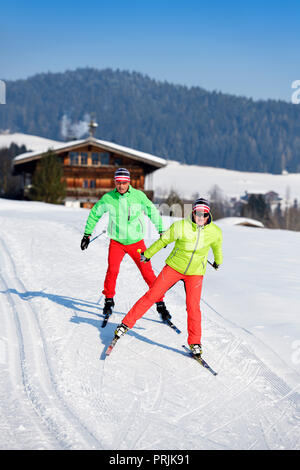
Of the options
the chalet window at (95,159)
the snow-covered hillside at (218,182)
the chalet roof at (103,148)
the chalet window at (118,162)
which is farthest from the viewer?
the snow-covered hillside at (218,182)

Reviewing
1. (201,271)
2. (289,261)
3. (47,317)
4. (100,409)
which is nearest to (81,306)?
(47,317)

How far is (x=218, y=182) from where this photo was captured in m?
144

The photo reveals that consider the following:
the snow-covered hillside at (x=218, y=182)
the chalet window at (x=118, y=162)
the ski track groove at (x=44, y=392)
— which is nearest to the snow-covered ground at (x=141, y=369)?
the ski track groove at (x=44, y=392)

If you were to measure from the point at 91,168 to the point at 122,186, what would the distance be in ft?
104

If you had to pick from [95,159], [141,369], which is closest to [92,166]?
[95,159]

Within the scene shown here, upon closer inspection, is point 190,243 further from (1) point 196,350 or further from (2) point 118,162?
(2) point 118,162

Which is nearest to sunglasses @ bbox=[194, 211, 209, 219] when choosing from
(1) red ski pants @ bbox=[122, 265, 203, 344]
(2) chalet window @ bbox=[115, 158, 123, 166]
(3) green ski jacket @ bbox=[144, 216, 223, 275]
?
(3) green ski jacket @ bbox=[144, 216, 223, 275]

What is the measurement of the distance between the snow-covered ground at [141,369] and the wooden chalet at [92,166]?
2773cm

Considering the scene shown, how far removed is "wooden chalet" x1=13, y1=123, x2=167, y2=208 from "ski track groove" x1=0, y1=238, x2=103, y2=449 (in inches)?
1199

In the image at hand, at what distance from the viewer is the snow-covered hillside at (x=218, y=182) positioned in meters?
126

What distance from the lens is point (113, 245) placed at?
19.9 ft

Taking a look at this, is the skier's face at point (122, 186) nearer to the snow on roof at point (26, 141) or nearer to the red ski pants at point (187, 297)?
the red ski pants at point (187, 297)

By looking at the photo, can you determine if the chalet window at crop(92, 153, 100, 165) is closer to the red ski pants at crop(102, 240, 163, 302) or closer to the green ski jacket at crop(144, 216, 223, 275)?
the red ski pants at crop(102, 240, 163, 302)
